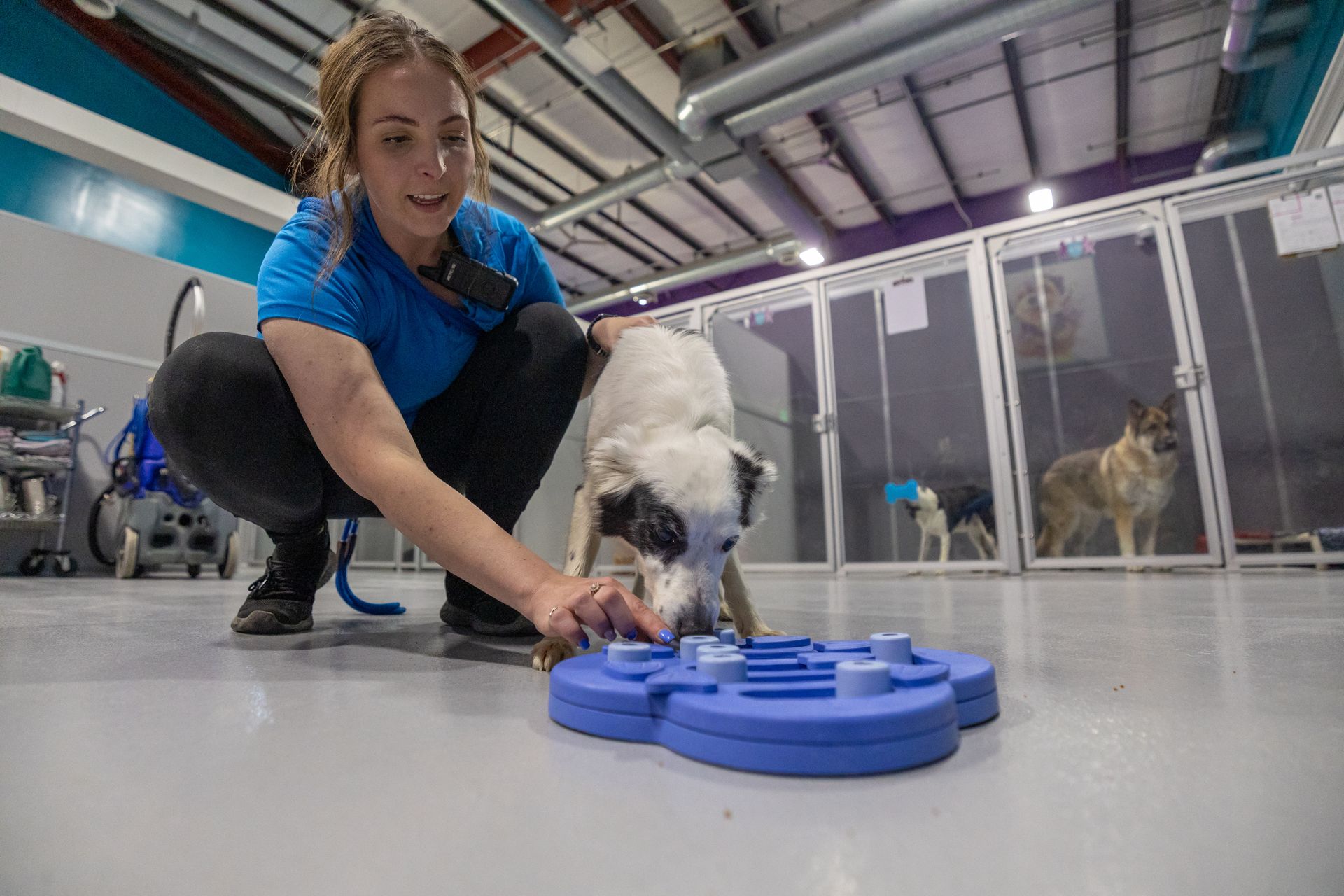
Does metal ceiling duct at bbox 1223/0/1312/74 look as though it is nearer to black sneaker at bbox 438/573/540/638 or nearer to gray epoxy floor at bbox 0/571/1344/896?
gray epoxy floor at bbox 0/571/1344/896

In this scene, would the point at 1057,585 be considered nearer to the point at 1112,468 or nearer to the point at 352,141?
the point at 1112,468

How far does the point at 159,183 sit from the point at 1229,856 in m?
7.88

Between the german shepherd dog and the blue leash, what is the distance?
392 cm

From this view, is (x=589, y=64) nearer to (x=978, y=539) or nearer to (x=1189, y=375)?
(x=978, y=539)

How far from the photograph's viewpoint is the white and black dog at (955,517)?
443 centimetres

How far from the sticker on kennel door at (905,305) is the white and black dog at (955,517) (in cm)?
122

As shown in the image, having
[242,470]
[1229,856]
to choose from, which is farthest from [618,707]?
[242,470]

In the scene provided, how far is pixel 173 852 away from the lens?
0.38m

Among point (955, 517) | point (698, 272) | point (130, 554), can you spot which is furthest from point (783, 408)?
point (130, 554)

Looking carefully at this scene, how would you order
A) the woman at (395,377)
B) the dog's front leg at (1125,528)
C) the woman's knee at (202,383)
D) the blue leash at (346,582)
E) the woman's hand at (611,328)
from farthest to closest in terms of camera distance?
the dog's front leg at (1125,528) → the blue leash at (346,582) → the woman's hand at (611,328) → the woman's knee at (202,383) → the woman at (395,377)

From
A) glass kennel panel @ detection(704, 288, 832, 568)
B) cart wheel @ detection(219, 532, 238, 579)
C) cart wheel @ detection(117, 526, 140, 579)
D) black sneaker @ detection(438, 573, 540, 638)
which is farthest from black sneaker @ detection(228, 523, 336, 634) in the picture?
glass kennel panel @ detection(704, 288, 832, 568)

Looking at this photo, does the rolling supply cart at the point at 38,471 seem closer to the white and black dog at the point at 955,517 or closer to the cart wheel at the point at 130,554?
the cart wheel at the point at 130,554

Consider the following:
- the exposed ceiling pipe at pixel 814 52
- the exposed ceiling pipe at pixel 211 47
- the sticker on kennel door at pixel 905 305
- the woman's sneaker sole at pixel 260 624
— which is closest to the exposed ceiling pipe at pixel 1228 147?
the sticker on kennel door at pixel 905 305

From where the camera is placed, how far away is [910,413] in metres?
4.93
